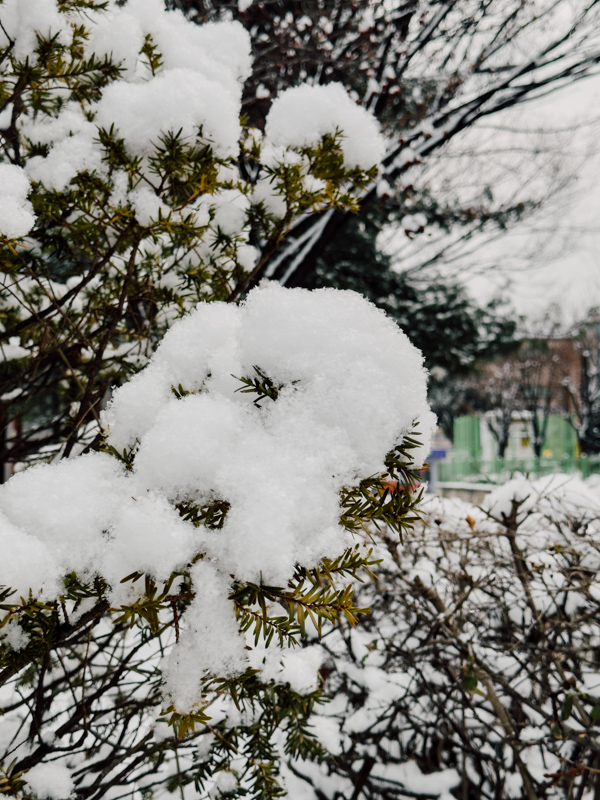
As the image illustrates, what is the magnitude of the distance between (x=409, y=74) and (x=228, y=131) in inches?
162

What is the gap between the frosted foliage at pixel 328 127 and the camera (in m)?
1.49

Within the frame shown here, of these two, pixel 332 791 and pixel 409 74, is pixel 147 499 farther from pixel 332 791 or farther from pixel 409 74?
pixel 409 74

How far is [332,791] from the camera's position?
2238 mm

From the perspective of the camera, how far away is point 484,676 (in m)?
1.89

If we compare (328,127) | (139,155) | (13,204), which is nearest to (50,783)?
(13,204)

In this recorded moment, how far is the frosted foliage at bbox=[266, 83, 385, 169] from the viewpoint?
1486mm

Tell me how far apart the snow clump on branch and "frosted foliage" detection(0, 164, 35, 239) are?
0.54m

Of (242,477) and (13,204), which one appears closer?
(242,477)

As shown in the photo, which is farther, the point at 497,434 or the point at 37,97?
the point at 497,434

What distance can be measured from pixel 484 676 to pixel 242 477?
169 cm

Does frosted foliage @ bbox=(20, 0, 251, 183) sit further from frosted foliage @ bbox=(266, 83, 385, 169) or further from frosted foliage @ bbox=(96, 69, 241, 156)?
frosted foliage @ bbox=(266, 83, 385, 169)

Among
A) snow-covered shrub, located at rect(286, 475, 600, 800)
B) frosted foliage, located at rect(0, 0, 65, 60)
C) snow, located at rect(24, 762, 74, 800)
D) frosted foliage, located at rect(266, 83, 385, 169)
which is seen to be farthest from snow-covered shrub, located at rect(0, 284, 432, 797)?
snow-covered shrub, located at rect(286, 475, 600, 800)

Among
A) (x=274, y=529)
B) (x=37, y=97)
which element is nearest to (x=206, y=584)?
(x=274, y=529)

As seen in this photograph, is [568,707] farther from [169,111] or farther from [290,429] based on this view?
[169,111]
